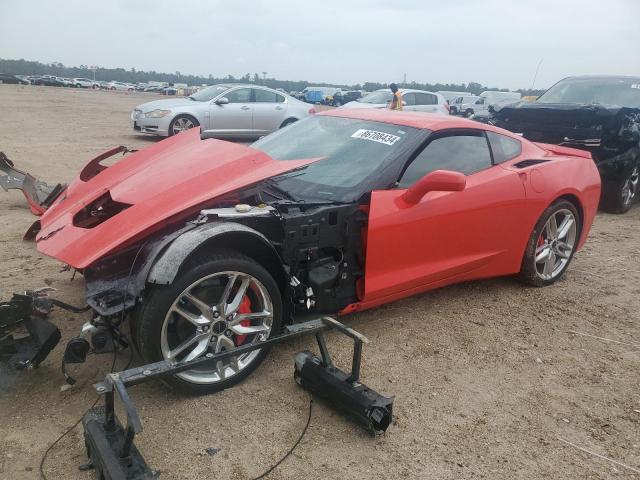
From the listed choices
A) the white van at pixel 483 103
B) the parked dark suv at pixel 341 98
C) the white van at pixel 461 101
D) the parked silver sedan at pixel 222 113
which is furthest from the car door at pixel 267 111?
the parked dark suv at pixel 341 98

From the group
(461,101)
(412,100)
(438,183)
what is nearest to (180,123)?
(412,100)

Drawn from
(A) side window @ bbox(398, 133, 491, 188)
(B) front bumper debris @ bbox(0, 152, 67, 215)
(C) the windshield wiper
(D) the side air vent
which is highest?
(A) side window @ bbox(398, 133, 491, 188)

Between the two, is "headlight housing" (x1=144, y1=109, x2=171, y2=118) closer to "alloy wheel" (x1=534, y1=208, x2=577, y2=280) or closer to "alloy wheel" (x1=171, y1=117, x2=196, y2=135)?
"alloy wheel" (x1=171, y1=117, x2=196, y2=135)

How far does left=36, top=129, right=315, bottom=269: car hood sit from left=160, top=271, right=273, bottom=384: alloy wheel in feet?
1.32

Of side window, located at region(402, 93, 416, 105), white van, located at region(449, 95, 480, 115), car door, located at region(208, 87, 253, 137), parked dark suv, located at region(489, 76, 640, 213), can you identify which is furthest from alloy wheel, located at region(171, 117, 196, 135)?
white van, located at region(449, 95, 480, 115)

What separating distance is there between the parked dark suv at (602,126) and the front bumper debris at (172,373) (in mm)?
5640

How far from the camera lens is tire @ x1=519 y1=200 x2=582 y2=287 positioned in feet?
13.4

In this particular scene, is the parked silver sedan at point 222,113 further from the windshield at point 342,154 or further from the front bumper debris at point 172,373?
the front bumper debris at point 172,373

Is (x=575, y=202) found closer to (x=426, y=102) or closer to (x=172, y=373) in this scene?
(x=172, y=373)

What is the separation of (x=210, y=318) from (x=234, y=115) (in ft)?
33.6

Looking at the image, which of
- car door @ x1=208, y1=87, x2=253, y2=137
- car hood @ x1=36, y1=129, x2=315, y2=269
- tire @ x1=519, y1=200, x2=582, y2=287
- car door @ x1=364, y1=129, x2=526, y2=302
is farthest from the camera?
car door @ x1=208, y1=87, x2=253, y2=137

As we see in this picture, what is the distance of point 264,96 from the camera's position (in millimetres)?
12719

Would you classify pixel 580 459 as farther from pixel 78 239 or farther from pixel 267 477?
pixel 78 239

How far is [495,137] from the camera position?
13.0ft
